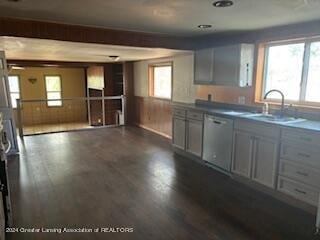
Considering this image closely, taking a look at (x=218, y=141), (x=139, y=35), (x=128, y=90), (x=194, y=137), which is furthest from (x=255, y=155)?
(x=128, y=90)

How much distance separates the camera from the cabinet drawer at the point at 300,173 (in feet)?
8.58

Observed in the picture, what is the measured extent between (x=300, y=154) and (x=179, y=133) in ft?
7.48

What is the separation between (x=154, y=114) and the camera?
21.8ft

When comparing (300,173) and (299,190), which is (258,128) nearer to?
(300,173)

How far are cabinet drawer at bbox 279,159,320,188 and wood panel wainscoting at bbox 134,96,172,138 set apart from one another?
3.31m

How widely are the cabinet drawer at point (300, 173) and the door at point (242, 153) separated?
1.52ft

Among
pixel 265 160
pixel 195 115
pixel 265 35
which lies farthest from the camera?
pixel 195 115

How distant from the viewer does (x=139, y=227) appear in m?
2.42

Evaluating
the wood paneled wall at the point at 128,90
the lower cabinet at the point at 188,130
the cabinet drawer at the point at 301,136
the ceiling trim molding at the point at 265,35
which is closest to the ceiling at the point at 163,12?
the ceiling trim molding at the point at 265,35

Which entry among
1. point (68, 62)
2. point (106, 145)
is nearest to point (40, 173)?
point (106, 145)

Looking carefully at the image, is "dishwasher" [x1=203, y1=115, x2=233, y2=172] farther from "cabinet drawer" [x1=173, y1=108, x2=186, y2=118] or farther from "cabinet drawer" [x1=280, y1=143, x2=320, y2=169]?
"cabinet drawer" [x1=280, y1=143, x2=320, y2=169]

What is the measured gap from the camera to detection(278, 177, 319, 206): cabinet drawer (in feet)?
8.64

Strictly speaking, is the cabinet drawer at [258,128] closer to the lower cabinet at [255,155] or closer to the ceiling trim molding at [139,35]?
the lower cabinet at [255,155]

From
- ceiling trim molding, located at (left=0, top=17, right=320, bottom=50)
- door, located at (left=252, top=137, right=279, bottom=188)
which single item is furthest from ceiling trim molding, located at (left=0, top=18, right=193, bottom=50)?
door, located at (left=252, top=137, right=279, bottom=188)
